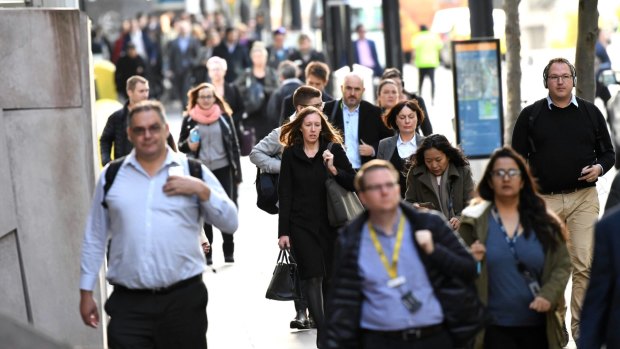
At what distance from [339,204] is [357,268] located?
3.53 m

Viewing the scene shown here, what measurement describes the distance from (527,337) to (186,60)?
32.8m

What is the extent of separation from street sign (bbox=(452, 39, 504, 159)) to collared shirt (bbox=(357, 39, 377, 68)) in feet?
47.9

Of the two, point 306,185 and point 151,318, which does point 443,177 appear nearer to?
point 306,185

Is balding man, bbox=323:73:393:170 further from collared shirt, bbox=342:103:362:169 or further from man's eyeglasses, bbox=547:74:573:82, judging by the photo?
man's eyeglasses, bbox=547:74:573:82

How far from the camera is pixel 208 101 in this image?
14.4 metres

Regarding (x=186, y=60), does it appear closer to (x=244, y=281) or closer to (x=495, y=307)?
(x=244, y=281)

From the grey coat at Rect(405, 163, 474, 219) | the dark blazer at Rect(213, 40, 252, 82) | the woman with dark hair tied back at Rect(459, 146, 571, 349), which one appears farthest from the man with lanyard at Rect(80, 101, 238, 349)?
the dark blazer at Rect(213, 40, 252, 82)

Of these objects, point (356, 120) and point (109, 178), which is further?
point (356, 120)

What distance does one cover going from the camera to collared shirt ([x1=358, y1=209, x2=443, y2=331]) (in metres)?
6.64

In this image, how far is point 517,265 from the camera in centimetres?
733

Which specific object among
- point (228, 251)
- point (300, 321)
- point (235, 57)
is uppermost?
point (235, 57)

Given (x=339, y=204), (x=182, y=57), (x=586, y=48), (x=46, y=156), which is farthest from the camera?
(x=182, y=57)

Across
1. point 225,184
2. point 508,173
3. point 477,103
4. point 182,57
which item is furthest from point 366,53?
point 508,173

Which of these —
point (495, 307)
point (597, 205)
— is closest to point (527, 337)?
point (495, 307)
